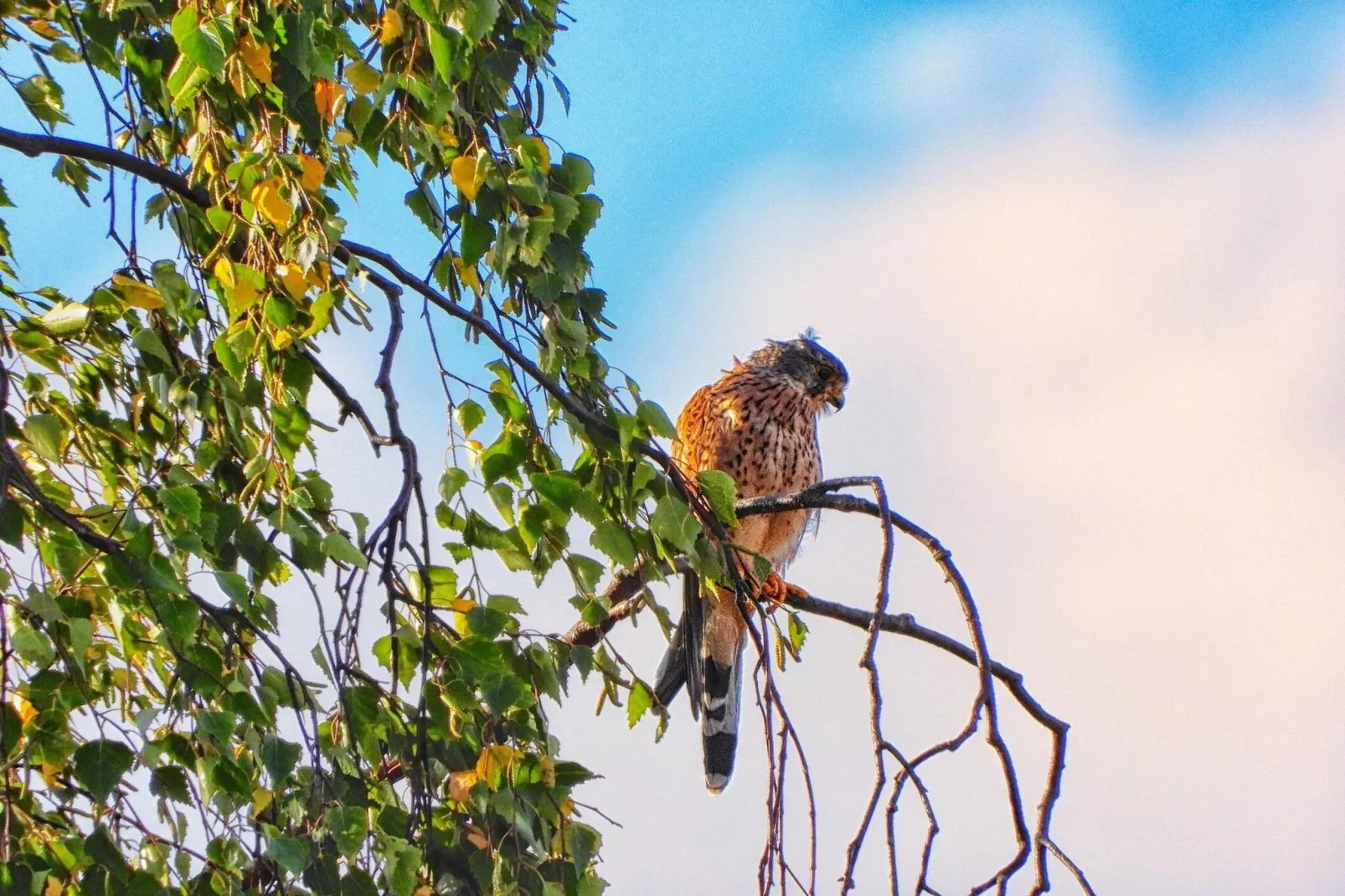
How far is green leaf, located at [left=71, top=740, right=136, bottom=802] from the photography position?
6.36 feet

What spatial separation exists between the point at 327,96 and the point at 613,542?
2.74ft

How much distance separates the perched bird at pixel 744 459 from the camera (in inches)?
201

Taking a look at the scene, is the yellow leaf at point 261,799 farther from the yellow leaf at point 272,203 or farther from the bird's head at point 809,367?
the bird's head at point 809,367

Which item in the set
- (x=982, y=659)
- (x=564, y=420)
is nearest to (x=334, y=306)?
(x=564, y=420)

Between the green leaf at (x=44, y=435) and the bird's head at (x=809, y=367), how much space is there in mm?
3770

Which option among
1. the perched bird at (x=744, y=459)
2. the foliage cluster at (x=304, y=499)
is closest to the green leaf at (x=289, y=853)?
the foliage cluster at (x=304, y=499)

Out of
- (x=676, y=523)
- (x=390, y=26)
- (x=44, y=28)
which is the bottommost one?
(x=676, y=523)

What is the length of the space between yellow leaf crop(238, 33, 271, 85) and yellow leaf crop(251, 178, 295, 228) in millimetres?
210

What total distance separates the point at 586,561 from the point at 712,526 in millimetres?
218

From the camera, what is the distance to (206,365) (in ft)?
7.72

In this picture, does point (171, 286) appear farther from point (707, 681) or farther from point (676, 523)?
point (707, 681)

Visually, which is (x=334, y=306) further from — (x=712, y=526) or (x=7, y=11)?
(x=7, y=11)

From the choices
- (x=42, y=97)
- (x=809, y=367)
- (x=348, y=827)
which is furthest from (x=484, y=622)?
(x=809, y=367)

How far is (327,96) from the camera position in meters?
2.32
